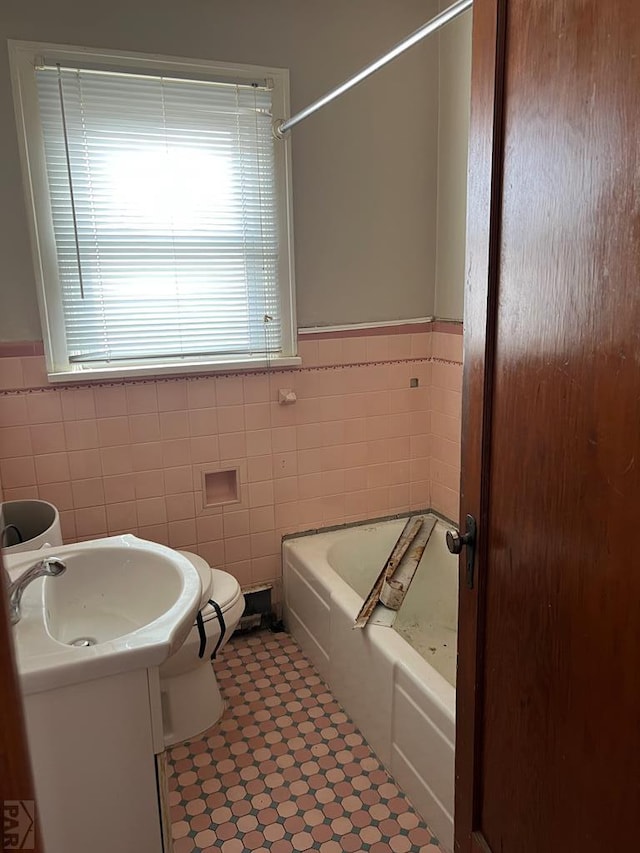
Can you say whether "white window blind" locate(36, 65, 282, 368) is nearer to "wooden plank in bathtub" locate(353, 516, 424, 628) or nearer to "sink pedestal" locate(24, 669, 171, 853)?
"wooden plank in bathtub" locate(353, 516, 424, 628)

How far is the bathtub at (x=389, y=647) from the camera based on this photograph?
5.95ft

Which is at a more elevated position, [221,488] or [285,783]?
[221,488]

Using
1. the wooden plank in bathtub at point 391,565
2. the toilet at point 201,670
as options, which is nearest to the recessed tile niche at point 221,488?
the toilet at point 201,670

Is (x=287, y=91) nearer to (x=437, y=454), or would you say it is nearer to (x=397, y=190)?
(x=397, y=190)

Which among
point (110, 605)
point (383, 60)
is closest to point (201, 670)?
point (110, 605)

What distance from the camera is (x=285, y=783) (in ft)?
6.64

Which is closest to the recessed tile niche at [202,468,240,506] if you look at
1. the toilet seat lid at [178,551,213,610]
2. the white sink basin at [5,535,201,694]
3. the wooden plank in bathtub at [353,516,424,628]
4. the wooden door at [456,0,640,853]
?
the toilet seat lid at [178,551,213,610]

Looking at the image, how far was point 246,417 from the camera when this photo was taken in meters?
2.65

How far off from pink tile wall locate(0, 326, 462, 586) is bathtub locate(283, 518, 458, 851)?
7.3 inches

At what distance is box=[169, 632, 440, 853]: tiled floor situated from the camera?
1825mm

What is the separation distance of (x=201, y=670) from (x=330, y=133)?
2165 mm

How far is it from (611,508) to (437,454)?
214 centimetres

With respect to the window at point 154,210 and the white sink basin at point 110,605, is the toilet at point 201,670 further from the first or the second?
the window at point 154,210

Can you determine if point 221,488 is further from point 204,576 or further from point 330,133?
point 330,133
